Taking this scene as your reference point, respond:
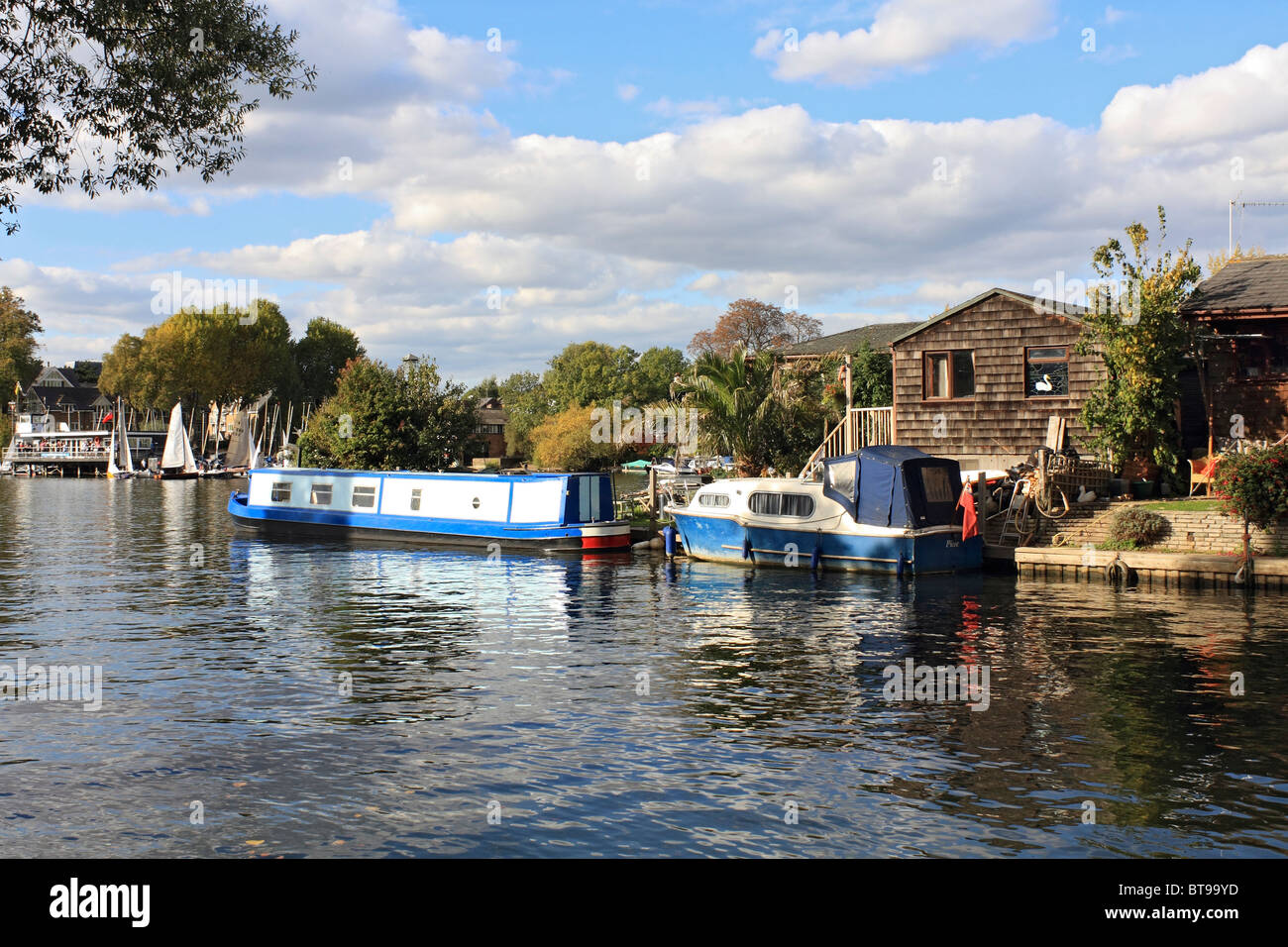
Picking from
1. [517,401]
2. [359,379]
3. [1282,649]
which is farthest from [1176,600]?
[517,401]

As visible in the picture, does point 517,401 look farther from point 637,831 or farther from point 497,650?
point 637,831

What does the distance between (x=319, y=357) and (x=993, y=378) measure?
361ft

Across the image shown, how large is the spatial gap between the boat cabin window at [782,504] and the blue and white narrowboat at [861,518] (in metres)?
0.03

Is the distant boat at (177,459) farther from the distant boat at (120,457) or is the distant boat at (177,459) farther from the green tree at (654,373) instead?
the green tree at (654,373)

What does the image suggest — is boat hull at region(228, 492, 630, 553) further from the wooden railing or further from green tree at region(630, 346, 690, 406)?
green tree at region(630, 346, 690, 406)

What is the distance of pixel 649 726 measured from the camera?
13.9 meters

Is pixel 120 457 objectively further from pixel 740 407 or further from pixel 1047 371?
pixel 1047 371

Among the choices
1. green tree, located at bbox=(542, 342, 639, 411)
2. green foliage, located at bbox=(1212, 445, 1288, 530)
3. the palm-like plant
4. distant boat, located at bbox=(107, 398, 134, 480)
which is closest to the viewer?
green foliage, located at bbox=(1212, 445, 1288, 530)

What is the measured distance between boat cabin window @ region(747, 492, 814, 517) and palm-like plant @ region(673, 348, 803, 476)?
6208 millimetres

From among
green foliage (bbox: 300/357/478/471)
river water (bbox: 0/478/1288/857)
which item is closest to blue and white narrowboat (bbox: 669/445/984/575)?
river water (bbox: 0/478/1288/857)

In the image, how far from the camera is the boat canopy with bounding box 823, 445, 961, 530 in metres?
27.8

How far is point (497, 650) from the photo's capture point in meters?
19.2

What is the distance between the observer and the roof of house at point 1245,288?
30.8m

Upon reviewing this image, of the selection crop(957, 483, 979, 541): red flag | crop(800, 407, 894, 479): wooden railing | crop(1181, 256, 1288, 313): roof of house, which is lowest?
crop(957, 483, 979, 541): red flag
